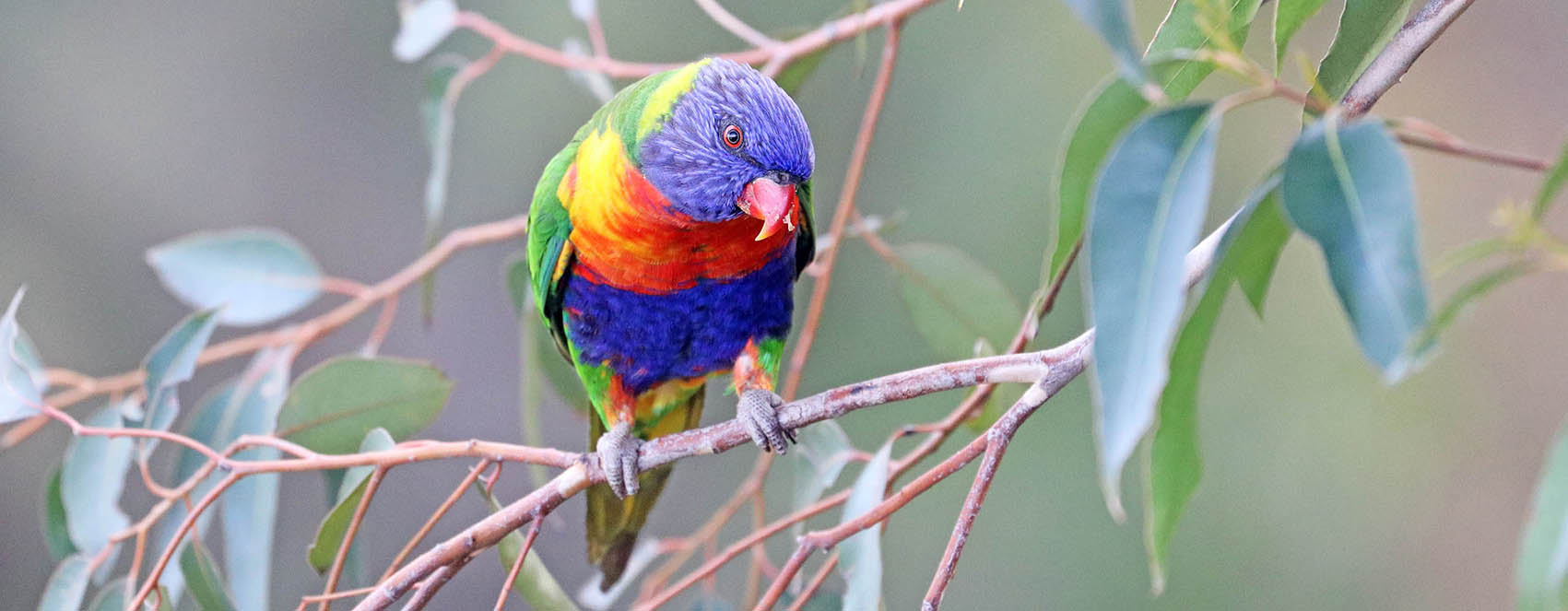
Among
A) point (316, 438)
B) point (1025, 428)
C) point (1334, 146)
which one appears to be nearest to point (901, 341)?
point (1025, 428)

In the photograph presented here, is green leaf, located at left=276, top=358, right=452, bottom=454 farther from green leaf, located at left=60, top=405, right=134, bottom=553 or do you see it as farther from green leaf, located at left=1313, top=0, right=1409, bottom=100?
green leaf, located at left=1313, top=0, right=1409, bottom=100

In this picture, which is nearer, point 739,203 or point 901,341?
point 739,203

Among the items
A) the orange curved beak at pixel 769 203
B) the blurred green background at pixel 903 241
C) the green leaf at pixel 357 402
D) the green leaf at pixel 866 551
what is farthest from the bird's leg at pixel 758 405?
the blurred green background at pixel 903 241

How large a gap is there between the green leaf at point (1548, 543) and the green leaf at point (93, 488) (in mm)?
1324

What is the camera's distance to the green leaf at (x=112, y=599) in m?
1.27

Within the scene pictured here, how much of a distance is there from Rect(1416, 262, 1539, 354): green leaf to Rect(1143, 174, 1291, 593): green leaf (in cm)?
15

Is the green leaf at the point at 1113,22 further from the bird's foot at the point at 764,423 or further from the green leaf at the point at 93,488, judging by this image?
the green leaf at the point at 93,488

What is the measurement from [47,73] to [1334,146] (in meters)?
3.41

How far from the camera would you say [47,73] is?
3.10 meters

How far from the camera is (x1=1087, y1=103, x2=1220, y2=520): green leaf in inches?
23.5

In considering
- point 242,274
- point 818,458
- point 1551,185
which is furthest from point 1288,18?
point 242,274

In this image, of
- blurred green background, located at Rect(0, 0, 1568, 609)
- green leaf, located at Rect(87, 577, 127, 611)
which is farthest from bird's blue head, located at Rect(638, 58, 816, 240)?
blurred green background, located at Rect(0, 0, 1568, 609)

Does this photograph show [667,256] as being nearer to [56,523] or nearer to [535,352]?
[535,352]

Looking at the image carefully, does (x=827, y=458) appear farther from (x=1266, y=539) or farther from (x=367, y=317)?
(x=367, y=317)
